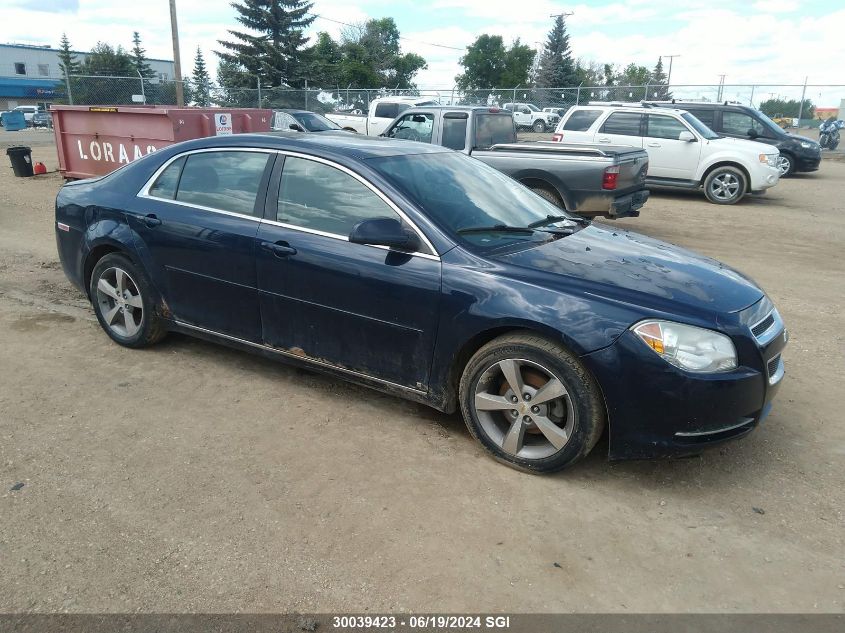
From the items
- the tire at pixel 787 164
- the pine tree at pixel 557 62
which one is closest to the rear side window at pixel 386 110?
the tire at pixel 787 164

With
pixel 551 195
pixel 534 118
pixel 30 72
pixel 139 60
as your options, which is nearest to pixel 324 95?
pixel 534 118

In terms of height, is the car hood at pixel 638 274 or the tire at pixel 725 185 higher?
the car hood at pixel 638 274

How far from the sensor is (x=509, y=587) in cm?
268

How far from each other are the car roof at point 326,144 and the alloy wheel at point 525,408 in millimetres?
1586

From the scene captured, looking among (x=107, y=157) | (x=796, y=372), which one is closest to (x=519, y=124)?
(x=107, y=157)

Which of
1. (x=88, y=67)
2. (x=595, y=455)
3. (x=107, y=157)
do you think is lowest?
(x=595, y=455)

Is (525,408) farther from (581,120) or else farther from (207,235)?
(581,120)

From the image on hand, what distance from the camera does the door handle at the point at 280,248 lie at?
3.99 m

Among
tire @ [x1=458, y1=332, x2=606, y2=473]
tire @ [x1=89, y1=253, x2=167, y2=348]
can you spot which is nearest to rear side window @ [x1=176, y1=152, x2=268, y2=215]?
tire @ [x1=89, y1=253, x2=167, y2=348]

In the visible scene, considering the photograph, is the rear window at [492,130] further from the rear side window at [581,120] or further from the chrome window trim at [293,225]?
the chrome window trim at [293,225]

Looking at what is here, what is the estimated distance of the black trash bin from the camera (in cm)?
1505

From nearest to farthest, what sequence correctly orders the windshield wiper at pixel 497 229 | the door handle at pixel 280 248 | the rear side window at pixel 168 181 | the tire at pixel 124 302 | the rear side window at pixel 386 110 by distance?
1. the windshield wiper at pixel 497 229
2. the door handle at pixel 280 248
3. the rear side window at pixel 168 181
4. the tire at pixel 124 302
5. the rear side window at pixel 386 110

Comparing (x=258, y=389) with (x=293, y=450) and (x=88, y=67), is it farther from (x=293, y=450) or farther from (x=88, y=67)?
(x=88, y=67)

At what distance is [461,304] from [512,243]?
1.90 ft
